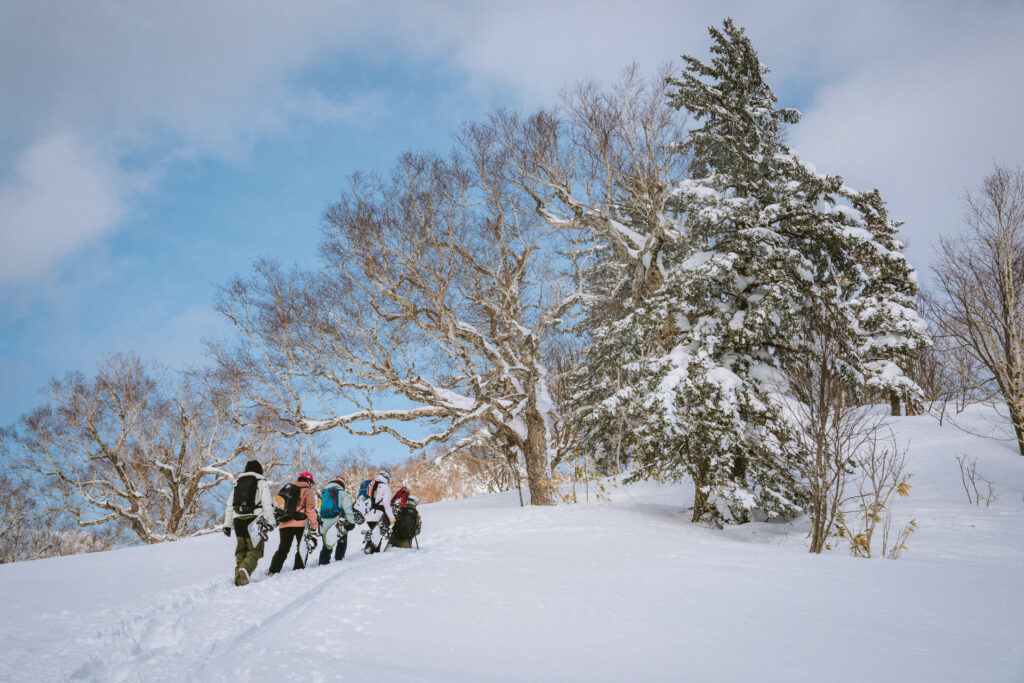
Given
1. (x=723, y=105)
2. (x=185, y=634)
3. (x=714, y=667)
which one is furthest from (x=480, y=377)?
(x=714, y=667)

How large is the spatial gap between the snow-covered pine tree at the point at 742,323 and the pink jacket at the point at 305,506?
19.5ft

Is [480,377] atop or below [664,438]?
atop

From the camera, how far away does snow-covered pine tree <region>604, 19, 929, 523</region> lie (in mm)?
9633

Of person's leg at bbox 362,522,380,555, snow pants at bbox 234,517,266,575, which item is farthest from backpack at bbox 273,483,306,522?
person's leg at bbox 362,522,380,555

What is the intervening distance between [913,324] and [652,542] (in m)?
12.4

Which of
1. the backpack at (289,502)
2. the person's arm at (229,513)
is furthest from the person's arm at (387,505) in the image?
the person's arm at (229,513)

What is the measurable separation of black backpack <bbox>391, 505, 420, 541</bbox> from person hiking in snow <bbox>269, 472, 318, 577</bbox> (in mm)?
1644

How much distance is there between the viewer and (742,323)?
1001 centimetres

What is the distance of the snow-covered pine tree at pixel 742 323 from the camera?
9.63 metres

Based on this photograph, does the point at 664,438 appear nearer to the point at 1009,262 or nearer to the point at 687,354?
the point at 687,354

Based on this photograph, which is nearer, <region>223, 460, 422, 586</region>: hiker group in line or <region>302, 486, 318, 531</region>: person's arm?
<region>223, 460, 422, 586</region>: hiker group in line

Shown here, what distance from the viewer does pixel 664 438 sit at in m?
10.0

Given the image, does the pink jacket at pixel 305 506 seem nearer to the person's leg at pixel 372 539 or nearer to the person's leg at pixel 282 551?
the person's leg at pixel 282 551

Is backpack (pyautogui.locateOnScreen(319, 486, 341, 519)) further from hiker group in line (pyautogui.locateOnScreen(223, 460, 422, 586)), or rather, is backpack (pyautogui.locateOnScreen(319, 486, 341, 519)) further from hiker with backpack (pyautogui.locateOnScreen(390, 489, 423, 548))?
hiker with backpack (pyautogui.locateOnScreen(390, 489, 423, 548))
